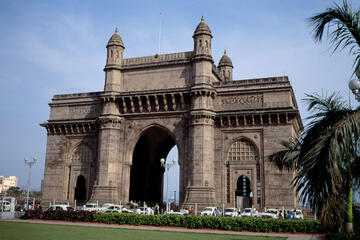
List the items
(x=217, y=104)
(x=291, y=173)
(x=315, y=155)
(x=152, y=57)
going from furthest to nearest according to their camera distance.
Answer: (x=152, y=57), (x=217, y=104), (x=291, y=173), (x=315, y=155)

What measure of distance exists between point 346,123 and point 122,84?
33.3m

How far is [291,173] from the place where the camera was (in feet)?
112

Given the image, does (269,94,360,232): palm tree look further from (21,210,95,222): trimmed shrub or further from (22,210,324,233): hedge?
(21,210,95,222): trimmed shrub

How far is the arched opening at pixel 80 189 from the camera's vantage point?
42.5 meters

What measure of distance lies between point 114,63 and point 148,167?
44.4 ft

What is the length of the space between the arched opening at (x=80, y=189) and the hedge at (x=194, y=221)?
37.7 ft

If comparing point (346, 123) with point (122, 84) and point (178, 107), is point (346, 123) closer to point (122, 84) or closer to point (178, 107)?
point (178, 107)

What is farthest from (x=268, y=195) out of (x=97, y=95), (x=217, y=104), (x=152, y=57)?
(x=97, y=95)

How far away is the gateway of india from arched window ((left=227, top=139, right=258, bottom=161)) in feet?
0.31

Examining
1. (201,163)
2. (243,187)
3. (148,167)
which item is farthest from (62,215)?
(148,167)

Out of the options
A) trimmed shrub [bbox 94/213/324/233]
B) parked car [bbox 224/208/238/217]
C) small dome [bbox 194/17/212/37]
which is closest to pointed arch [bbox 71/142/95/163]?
trimmed shrub [bbox 94/213/324/233]

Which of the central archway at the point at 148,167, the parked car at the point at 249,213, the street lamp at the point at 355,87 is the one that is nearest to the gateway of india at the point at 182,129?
the central archway at the point at 148,167

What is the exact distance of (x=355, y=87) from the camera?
1082cm

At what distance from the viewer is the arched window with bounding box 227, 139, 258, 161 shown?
36062 millimetres
